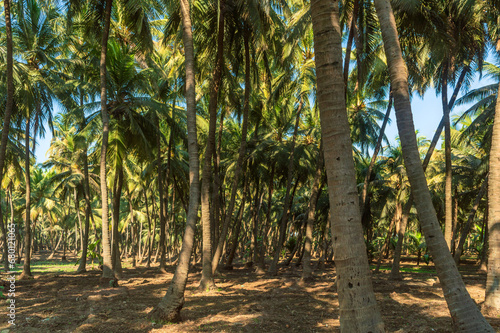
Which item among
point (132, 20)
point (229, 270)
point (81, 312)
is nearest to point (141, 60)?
point (132, 20)

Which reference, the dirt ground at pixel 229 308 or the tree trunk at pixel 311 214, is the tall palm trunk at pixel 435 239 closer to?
the dirt ground at pixel 229 308

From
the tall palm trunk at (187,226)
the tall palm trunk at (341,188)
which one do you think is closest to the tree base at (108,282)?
the tall palm trunk at (187,226)

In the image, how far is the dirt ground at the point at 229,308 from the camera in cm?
665

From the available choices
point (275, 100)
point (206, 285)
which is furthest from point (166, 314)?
point (275, 100)

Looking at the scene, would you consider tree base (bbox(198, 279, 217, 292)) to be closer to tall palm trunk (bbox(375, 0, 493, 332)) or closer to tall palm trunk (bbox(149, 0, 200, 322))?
tall palm trunk (bbox(149, 0, 200, 322))

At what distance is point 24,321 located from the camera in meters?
7.19

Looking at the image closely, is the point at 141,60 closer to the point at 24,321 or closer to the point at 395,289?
the point at 24,321

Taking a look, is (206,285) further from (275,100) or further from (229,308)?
(275,100)

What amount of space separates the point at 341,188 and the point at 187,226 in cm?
475

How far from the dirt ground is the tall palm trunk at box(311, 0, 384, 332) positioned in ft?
10.4

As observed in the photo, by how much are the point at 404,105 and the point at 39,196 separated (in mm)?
40589

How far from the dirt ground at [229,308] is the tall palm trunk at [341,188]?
318 cm

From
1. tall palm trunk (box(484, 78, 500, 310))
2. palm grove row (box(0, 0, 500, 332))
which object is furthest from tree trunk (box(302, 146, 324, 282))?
tall palm trunk (box(484, 78, 500, 310))

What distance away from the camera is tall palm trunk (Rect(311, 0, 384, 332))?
10.7ft
